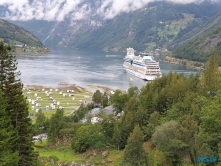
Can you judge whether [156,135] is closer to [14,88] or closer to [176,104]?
[176,104]

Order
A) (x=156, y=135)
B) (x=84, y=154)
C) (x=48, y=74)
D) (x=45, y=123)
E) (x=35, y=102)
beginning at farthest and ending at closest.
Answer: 1. (x=48, y=74)
2. (x=35, y=102)
3. (x=45, y=123)
4. (x=84, y=154)
5. (x=156, y=135)

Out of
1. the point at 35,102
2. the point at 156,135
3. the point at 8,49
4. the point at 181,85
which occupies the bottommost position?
the point at 35,102

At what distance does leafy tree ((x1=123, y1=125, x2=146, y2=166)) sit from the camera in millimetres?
22516

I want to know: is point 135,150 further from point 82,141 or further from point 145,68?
point 145,68

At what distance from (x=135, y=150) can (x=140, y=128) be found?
7216 millimetres

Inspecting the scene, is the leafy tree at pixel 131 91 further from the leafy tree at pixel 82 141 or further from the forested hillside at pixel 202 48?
the forested hillside at pixel 202 48

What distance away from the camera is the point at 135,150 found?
2283cm

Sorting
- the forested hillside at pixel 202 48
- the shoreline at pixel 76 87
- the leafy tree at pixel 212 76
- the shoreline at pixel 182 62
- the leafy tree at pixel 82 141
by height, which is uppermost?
the forested hillside at pixel 202 48

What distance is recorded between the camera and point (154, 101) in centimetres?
3353

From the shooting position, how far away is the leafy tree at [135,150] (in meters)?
22.5

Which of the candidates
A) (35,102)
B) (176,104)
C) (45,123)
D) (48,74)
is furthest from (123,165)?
(48,74)

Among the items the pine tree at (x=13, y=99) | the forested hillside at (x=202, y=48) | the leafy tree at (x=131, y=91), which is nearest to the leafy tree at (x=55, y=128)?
the leafy tree at (x=131, y=91)

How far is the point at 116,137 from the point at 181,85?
1019 cm


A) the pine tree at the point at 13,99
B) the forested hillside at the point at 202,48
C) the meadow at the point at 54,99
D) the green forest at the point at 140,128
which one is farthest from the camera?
the forested hillside at the point at 202,48
